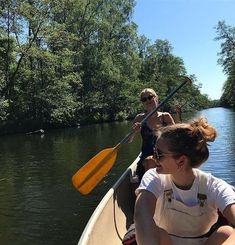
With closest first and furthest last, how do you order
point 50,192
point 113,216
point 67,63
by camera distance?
point 113,216 → point 50,192 → point 67,63

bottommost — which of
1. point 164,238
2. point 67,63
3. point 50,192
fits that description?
point 50,192

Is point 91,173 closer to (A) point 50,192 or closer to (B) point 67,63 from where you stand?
(A) point 50,192

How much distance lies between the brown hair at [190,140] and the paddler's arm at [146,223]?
1.09 ft

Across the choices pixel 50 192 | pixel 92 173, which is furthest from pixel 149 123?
pixel 50 192

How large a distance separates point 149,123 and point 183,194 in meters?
3.66

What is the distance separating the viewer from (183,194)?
284cm

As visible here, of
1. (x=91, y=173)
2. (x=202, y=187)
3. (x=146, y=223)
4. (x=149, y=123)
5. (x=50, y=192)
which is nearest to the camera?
(x=146, y=223)

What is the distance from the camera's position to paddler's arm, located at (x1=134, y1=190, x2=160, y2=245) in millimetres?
2561

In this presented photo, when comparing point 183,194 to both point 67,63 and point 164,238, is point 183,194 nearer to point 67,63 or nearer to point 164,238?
point 164,238

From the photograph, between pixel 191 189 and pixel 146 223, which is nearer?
pixel 146 223

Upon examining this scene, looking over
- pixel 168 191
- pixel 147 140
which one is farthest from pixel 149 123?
pixel 168 191

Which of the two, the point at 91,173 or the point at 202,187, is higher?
the point at 202,187

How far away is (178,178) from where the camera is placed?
2816 millimetres

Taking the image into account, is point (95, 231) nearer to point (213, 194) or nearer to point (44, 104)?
A: point (213, 194)
